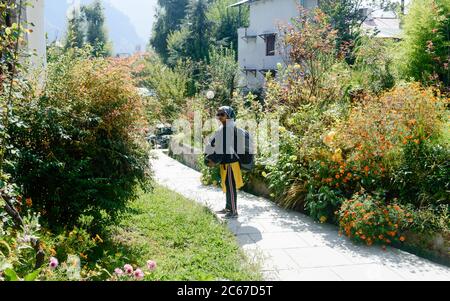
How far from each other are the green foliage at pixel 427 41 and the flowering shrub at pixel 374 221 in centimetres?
755

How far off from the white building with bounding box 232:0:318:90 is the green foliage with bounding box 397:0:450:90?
12710 millimetres

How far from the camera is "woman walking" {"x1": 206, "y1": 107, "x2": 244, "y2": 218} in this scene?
686cm

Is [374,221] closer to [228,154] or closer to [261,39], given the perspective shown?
[228,154]

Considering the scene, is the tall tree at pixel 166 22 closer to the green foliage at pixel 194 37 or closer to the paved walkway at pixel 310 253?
the green foliage at pixel 194 37

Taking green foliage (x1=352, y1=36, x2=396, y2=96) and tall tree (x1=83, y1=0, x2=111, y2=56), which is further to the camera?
tall tree (x1=83, y1=0, x2=111, y2=56)

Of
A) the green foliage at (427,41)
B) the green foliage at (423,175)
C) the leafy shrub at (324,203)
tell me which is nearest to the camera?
the green foliage at (423,175)

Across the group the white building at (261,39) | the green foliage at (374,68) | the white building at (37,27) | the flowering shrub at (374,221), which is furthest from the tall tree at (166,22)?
the flowering shrub at (374,221)

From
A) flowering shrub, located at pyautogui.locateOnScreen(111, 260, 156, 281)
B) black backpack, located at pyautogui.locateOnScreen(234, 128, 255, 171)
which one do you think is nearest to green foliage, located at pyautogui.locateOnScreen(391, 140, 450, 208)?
black backpack, located at pyautogui.locateOnScreen(234, 128, 255, 171)

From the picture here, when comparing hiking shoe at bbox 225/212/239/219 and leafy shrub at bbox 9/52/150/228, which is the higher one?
leafy shrub at bbox 9/52/150/228

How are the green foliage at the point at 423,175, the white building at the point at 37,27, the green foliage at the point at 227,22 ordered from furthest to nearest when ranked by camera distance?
the green foliage at the point at 227,22
the white building at the point at 37,27
the green foliage at the point at 423,175

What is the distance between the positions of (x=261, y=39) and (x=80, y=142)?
967 inches

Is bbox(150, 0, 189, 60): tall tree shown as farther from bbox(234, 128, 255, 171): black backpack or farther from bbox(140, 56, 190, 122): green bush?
bbox(234, 128, 255, 171): black backpack

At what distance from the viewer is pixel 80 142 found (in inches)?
197

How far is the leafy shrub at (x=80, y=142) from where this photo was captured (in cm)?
477
